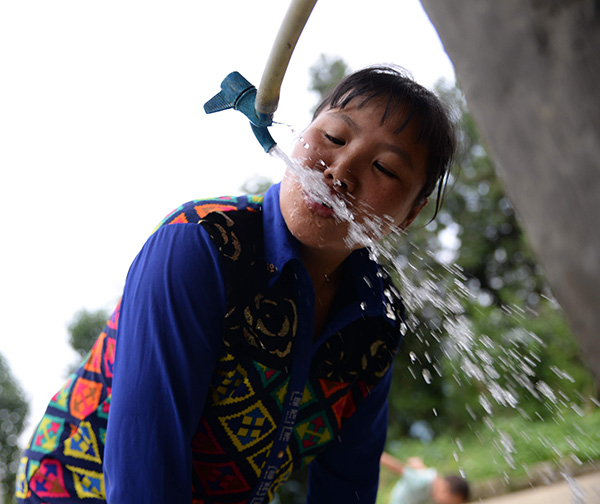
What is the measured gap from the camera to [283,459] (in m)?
1.61

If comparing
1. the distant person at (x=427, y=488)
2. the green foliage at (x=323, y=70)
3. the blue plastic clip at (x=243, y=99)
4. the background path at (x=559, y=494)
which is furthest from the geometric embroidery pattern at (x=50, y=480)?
the green foliage at (x=323, y=70)

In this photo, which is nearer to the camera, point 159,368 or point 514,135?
point 514,135

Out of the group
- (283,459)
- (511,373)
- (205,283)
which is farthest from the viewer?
(511,373)

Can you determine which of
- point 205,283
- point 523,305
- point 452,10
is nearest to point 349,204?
point 205,283

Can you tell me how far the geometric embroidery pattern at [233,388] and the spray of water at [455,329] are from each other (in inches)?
17.7

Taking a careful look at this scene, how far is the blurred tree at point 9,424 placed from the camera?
14.5 metres

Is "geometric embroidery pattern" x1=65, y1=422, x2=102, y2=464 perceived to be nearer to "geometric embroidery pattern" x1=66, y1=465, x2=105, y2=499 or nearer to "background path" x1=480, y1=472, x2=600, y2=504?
"geometric embroidery pattern" x1=66, y1=465, x2=105, y2=499

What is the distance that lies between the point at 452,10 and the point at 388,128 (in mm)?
976

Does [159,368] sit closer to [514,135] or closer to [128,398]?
[128,398]

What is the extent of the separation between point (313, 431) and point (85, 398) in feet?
2.10

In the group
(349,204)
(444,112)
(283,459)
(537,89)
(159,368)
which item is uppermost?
(444,112)

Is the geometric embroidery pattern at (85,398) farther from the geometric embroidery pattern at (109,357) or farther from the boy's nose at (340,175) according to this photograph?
the boy's nose at (340,175)

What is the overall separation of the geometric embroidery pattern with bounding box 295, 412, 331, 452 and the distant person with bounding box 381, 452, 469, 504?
15.7 ft

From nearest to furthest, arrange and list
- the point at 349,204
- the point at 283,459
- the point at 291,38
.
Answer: the point at 291,38 → the point at 349,204 → the point at 283,459
